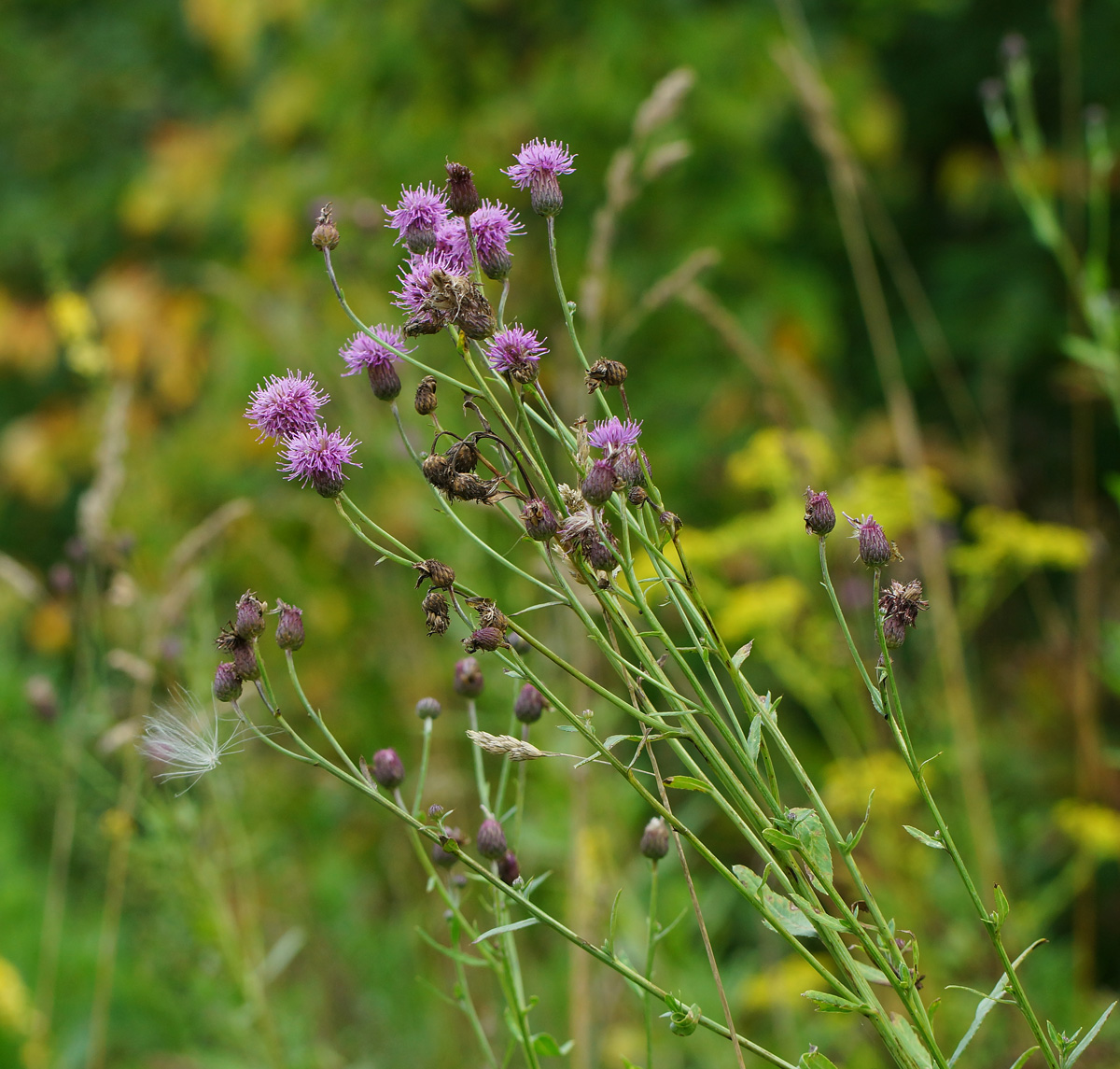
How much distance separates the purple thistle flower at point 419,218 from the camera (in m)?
1.04

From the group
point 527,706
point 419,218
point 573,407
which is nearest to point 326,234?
point 419,218

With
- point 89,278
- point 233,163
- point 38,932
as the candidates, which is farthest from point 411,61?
point 89,278

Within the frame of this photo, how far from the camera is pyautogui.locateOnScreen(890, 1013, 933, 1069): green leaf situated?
0.90 m

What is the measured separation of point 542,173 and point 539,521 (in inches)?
15.1

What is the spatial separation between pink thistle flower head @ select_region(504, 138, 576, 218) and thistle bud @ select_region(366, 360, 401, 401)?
0.68ft

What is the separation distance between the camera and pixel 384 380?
1.09m

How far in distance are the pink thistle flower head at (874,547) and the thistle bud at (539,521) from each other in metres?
0.26

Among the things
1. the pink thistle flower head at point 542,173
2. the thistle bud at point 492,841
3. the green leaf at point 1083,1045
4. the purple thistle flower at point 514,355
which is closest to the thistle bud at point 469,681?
the thistle bud at point 492,841

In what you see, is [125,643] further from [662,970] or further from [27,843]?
[27,843]

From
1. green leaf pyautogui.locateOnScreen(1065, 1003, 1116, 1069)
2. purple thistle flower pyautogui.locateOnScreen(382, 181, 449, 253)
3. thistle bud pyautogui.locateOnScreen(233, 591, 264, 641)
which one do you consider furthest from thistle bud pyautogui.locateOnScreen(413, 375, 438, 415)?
green leaf pyautogui.locateOnScreen(1065, 1003, 1116, 1069)

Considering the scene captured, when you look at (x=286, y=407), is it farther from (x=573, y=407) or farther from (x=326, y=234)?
(x=573, y=407)

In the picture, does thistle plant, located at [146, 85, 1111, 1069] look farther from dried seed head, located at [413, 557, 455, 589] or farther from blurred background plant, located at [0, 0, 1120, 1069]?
blurred background plant, located at [0, 0, 1120, 1069]

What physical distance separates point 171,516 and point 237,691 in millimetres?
3878

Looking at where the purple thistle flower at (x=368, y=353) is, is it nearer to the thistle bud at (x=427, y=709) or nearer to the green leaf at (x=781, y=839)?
the thistle bud at (x=427, y=709)
